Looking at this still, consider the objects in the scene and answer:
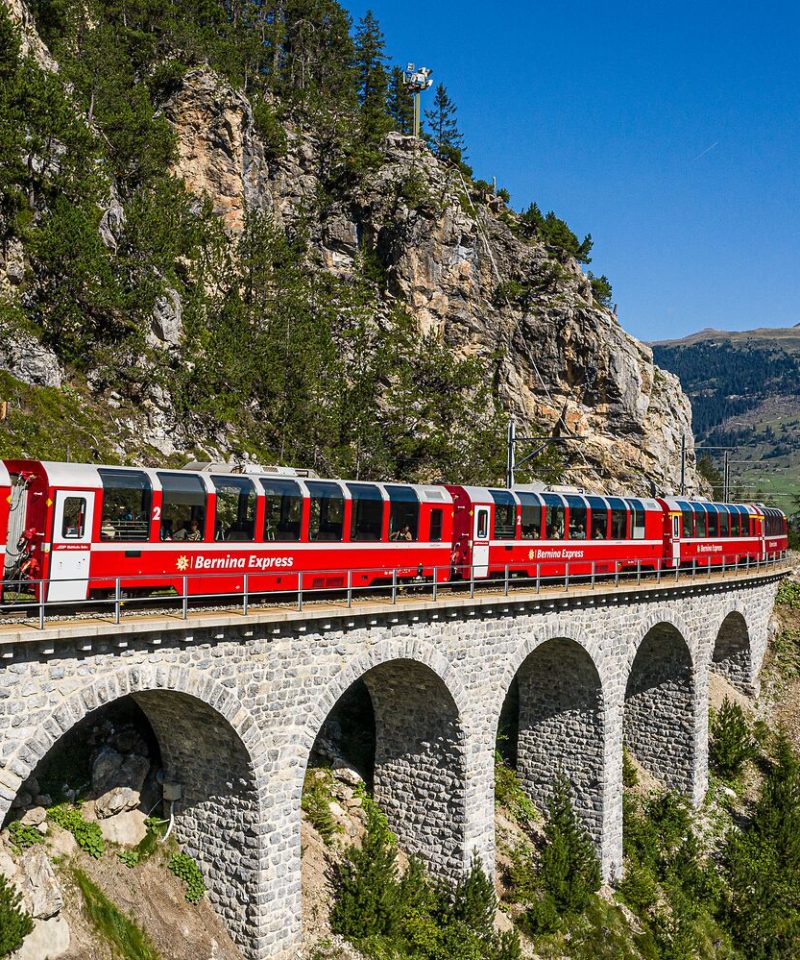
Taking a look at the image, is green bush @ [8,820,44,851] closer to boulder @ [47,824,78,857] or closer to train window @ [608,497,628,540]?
boulder @ [47,824,78,857]

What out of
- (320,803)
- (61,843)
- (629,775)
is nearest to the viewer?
(61,843)

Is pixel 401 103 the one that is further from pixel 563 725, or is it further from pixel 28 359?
pixel 563 725

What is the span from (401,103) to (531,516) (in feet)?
223

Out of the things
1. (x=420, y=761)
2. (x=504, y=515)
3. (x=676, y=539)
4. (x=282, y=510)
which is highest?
(x=504, y=515)

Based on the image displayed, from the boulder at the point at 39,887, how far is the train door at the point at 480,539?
51.4ft

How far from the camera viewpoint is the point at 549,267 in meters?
70.4

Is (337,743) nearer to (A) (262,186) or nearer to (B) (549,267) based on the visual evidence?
(A) (262,186)

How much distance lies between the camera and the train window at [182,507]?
752 inches

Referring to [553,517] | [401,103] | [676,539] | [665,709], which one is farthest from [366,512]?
[401,103]

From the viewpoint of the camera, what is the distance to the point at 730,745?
38219 mm

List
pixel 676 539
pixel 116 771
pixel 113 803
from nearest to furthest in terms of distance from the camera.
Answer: pixel 113 803
pixel 116 771
pixel 676 539

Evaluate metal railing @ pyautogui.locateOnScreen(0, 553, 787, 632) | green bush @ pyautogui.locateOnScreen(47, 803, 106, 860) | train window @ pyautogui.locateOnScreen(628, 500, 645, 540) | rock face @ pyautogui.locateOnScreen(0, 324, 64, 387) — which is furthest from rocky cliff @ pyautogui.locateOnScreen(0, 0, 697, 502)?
green bush @ pyautogui.locateOnScreen(47, 803, 106, 860)

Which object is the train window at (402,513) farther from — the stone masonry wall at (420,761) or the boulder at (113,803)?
the boulder at (113,803)

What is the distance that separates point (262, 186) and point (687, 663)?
4719 centimetres
